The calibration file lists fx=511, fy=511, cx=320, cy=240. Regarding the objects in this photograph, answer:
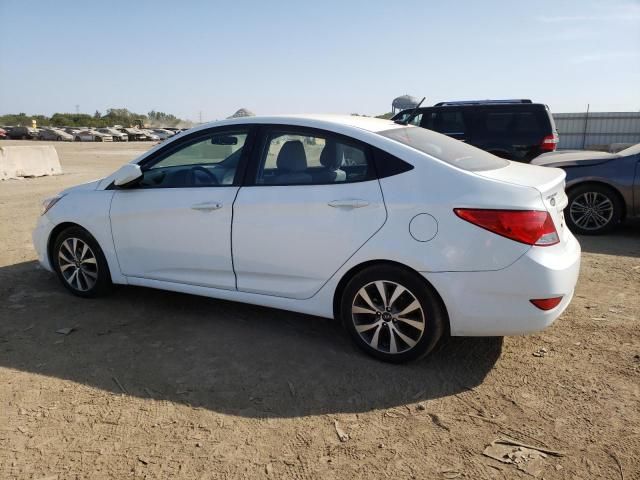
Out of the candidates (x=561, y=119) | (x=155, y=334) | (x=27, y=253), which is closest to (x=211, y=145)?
(x=155, y=334)

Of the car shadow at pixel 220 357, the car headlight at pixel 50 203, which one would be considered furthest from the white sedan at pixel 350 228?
the car headlight at pixel 50 203

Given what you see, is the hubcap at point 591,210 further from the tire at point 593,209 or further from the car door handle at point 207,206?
the car door handle at point 207,206

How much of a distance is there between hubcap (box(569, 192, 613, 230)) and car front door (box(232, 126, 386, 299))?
5156mm

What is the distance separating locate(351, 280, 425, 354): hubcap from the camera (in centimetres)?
330

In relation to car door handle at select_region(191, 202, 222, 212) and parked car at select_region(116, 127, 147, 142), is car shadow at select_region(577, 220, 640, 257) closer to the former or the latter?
car door handle at select_region(191, 202, 222, 212)

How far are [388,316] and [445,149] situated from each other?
126 centimetres

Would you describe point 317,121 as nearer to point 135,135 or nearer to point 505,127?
point 505,127

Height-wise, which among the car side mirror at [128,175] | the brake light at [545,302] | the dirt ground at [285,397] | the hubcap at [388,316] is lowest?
the dirt ground at [285,397]

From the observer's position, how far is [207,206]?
3.84 m

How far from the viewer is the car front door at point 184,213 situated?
3861mm

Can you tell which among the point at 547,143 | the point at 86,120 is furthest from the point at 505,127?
the point at 86,120

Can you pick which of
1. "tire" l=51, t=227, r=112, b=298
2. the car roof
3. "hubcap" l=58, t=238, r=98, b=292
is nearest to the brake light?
the car roof

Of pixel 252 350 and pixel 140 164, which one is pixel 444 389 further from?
pixel 140 164

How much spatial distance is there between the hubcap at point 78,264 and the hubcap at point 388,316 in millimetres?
2523
